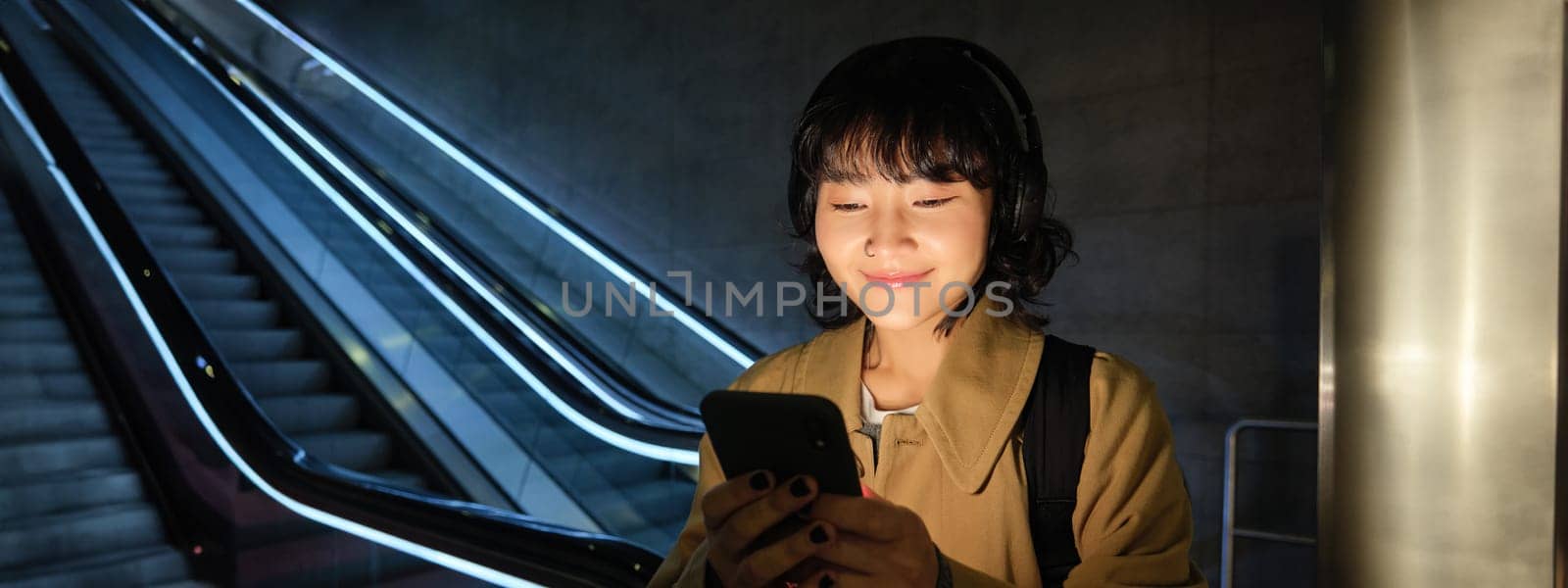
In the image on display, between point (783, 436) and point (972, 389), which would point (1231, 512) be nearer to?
point (972, 389)

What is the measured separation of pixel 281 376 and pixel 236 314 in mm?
741

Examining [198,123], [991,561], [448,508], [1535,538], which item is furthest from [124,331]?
[1535,538]

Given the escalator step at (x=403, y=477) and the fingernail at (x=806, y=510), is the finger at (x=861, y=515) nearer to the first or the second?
the fingernail at (x=806, y=510)

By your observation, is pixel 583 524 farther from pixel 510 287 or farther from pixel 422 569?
pixel 510 287

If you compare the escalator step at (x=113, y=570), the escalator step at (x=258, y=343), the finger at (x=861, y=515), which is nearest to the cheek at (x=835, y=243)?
the finger at (x=861, y=515)

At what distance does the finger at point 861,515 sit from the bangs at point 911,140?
42 cm

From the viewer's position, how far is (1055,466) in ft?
3.32

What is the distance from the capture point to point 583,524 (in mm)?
4289

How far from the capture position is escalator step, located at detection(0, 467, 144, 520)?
3.75m

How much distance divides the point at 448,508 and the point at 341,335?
10.7ft

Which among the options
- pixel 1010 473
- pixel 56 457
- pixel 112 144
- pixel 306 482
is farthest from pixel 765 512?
pixel 112 144

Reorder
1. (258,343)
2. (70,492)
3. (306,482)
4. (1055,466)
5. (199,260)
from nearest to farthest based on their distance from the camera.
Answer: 1. (1055,466)
2. (306,482)
3. (70,492)
4. (258,343)
5. (199,260)

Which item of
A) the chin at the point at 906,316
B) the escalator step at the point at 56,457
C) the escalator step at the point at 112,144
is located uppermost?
the escalator step at the point at 112,144

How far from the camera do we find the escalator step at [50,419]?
4086 mm
